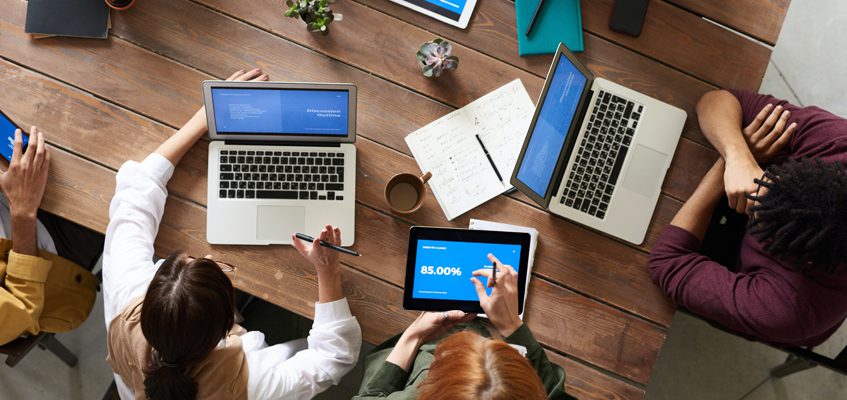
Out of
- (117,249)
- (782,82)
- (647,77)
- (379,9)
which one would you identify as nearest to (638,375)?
(647,77)

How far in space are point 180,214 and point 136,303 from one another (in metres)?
0.27

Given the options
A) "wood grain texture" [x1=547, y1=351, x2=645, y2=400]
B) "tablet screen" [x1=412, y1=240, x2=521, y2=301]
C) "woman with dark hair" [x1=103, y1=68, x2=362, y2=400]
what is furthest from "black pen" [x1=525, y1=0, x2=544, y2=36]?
"wood grain texture" [x1=547, y1=351, x2=645, y2=400]

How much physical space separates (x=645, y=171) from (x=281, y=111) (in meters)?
0.98

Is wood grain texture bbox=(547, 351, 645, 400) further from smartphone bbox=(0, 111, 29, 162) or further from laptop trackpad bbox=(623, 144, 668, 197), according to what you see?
smartphone bbox=(0, 111, 29, 162)

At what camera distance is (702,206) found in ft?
5.15

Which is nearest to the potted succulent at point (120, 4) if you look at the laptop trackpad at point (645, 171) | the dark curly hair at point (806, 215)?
the laptop trackpad at point (645, 171)

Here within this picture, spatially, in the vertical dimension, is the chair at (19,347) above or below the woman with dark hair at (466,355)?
below

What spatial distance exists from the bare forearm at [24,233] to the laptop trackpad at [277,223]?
Answer: 602 millimetres

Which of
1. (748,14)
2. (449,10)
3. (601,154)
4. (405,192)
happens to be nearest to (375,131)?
(405,192)

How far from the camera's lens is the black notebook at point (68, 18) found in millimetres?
1621

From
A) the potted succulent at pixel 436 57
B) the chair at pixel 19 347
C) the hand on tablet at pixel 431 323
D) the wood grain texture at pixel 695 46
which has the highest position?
the wood grain texture at pixel 695 46

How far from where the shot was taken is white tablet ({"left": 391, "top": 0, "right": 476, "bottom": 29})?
166 cm

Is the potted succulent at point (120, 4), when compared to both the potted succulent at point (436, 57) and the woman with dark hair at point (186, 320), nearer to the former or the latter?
the woman with dark hair at point (186, 320)

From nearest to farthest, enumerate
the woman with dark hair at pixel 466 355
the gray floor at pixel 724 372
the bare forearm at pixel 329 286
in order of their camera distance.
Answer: the woman with dark hair at pixel 466 355 < the bare forearm at pixel 329 286 < the gray floor at pixel 724 372
